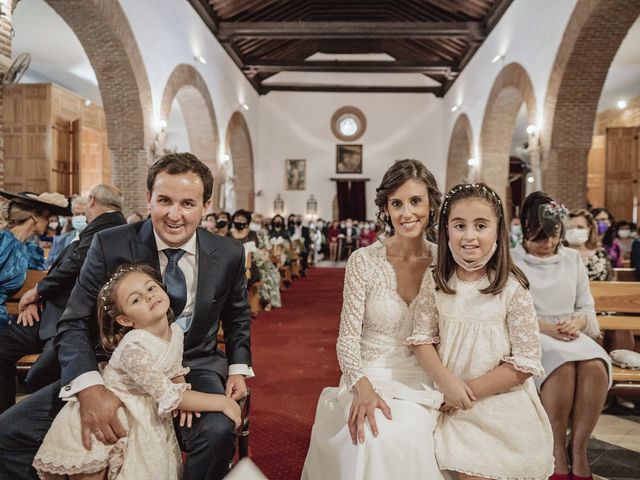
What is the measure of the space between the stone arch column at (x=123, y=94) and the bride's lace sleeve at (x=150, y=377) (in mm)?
6672

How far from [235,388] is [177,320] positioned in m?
0.35

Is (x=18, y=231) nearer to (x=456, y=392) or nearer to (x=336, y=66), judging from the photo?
(x=456, y=392)

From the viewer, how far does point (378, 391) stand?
190cm

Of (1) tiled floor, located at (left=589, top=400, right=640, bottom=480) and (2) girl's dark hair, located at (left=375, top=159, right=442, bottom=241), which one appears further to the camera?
(1) tiled floor, located at (left=589, top=400, right=640, bottom=480)

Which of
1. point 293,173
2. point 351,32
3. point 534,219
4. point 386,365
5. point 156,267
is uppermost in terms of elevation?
point 351,32

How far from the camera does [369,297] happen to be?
82.7 inches

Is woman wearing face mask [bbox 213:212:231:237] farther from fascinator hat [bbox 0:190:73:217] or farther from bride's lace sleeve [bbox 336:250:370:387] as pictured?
bride's lace sleeve [bbox 336:250:370:387]

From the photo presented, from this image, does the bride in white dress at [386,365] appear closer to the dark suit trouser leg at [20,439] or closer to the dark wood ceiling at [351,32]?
the dark suit trouser leg at [20,439]

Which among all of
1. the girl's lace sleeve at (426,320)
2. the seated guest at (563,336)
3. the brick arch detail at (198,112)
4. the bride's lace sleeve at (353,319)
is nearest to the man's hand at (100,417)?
the bride's lace sleeve at (353,319)

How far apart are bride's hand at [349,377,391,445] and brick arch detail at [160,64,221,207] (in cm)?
877

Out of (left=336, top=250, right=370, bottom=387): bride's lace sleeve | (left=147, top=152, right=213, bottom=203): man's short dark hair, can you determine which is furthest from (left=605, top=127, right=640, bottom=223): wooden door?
(left=147, top=152, right=213, bottom=203): man's short dark hair

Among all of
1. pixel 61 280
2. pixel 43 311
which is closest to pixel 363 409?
pixel 61 280

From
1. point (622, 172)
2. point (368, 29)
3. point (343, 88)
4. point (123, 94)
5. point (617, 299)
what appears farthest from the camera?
point (343, 88)

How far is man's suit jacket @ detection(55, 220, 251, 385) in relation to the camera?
194 cm
